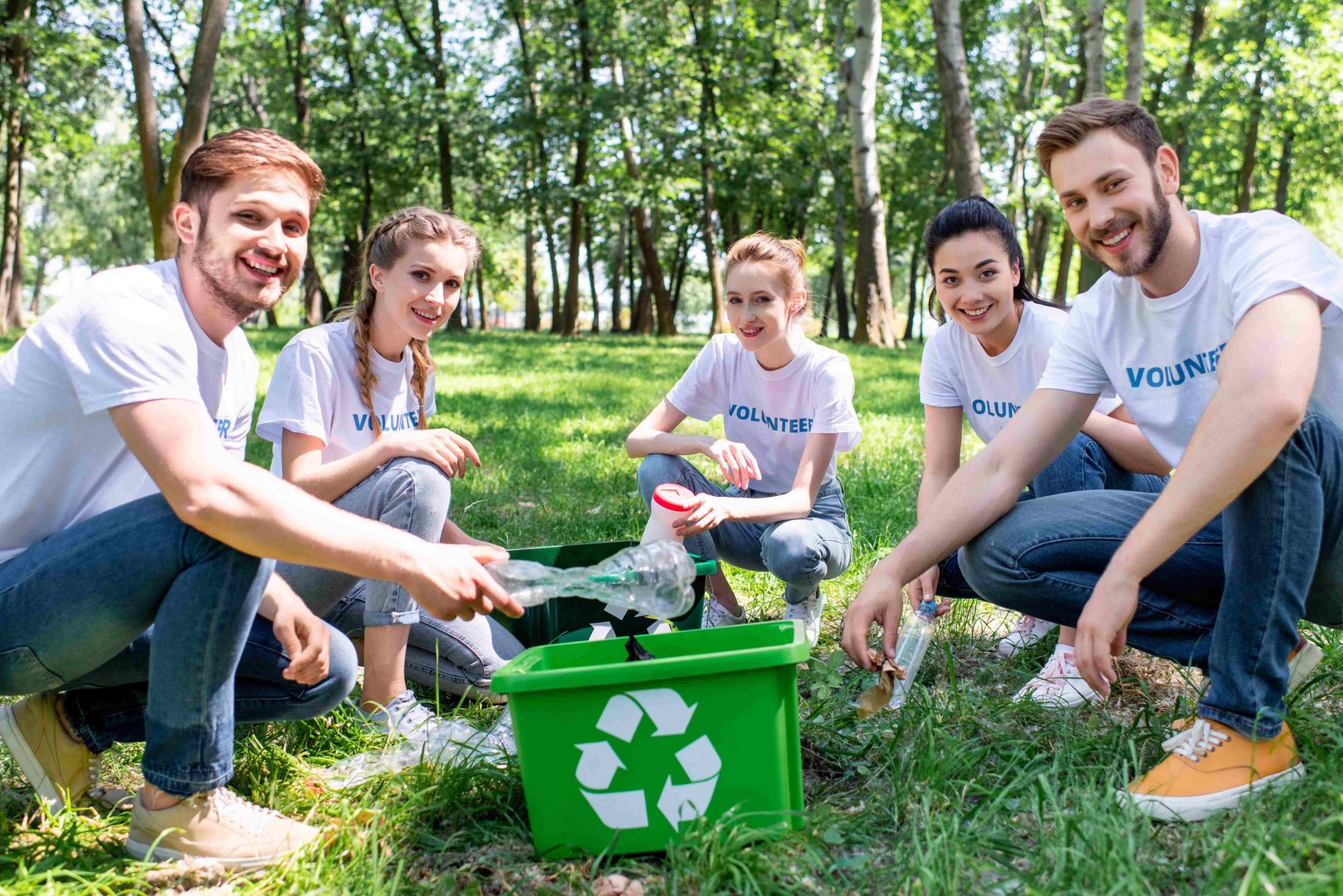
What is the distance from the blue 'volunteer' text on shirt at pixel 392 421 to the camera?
119 inches

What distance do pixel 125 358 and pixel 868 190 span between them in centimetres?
1362

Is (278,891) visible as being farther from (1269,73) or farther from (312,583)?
(1269,73)

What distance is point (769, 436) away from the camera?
3.60 meters

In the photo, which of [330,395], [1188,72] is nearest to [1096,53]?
[330,395]

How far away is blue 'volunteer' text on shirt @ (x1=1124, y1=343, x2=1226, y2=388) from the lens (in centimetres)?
233

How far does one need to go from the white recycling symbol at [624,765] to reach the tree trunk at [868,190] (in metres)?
12.5

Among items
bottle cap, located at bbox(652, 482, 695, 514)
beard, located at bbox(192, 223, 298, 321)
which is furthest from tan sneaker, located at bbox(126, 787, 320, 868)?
bottle cap, located at bbox(652, 482, 695, 514)

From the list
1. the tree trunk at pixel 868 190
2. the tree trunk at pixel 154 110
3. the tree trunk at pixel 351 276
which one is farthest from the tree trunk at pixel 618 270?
the tree trunk at pixel 154 110

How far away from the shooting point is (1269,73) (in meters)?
18.6

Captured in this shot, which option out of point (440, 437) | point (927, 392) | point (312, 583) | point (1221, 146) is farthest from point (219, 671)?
point (1221, 146)

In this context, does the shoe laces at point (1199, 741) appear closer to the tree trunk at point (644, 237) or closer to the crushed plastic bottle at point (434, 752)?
the crushed plastic bottle at point (434, 752)

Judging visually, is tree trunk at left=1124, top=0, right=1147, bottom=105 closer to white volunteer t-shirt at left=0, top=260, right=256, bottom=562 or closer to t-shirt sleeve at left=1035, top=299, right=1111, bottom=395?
t-shirt sleeve at left=1035, top=299, right=1111, bottom=395

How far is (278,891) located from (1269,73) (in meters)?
21.6

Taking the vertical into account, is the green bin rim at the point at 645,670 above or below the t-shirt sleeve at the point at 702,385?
below
